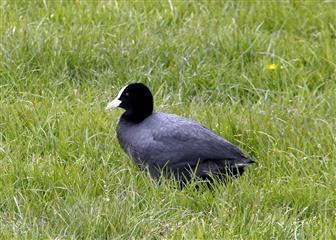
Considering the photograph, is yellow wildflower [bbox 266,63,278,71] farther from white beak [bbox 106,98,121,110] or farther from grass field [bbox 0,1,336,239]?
white beak [bbox 106,98,121,110]

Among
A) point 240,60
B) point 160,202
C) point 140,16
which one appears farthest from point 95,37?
point 160,202

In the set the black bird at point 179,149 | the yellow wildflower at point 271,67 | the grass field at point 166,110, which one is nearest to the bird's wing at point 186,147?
the black bird at point 179,149

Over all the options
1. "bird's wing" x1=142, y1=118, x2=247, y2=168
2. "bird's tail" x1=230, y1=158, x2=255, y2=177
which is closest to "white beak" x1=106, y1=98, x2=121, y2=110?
"bird's wing" x1=142, y1=118, x2=247, y2=168

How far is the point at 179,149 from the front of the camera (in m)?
5.64

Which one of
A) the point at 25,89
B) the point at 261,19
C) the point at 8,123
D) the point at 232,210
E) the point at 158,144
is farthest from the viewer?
the point at 261,19

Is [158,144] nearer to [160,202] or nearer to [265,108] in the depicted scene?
[160,202]

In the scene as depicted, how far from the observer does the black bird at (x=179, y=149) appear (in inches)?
219

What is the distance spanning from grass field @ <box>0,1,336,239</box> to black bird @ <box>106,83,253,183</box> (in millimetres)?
123

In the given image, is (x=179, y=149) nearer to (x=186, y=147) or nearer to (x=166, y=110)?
(x=186, y=147)

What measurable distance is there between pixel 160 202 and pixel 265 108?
1.69 meters

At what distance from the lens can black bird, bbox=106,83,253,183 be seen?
5.57m

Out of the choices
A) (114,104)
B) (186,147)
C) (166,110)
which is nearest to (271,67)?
(166,110)

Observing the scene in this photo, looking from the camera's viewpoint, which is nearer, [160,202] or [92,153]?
[160,202]

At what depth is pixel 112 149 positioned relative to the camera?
5.96 m
